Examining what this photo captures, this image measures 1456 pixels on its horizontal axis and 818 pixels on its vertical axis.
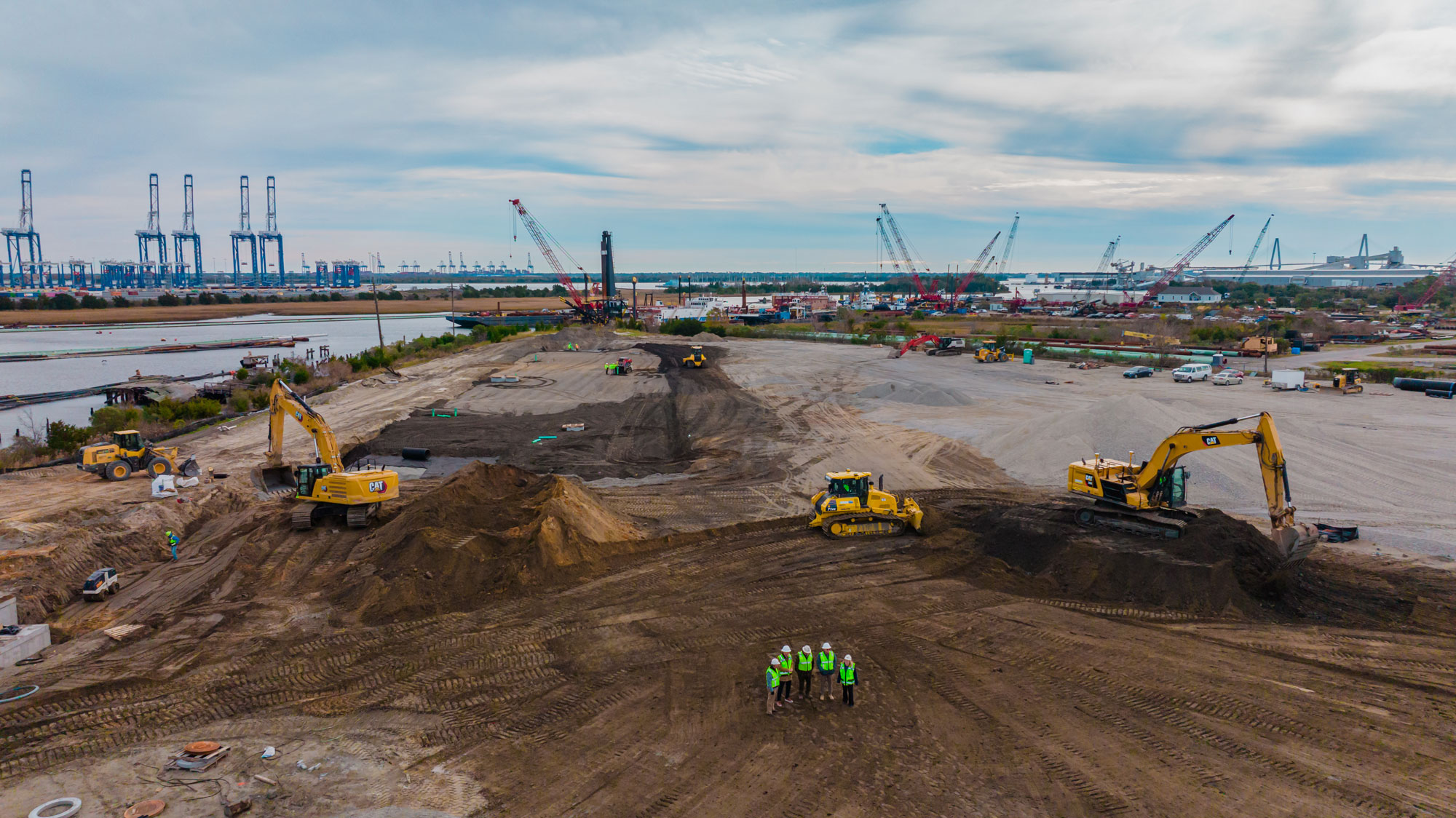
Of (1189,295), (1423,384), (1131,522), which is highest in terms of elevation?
Answer: (1189,295)

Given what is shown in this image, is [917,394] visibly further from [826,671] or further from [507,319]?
[507,319]

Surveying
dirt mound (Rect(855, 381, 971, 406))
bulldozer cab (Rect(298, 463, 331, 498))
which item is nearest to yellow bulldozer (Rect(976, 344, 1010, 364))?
dirt mound (Rect(855, 381, 971, 406))

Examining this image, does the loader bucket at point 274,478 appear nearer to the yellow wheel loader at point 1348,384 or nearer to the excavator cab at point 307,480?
the excavator cab at point 307,480

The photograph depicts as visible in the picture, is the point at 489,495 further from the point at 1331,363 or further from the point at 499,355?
the point at 1331,363

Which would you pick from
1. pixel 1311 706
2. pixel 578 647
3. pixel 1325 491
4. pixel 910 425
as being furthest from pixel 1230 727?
pixel 910 425

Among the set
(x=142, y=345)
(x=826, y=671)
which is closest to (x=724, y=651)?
(x=826, y=671)

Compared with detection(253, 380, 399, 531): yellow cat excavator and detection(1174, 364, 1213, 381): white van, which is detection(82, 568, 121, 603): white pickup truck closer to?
detection(253, 380, 399, 531): yellow cat excavator
